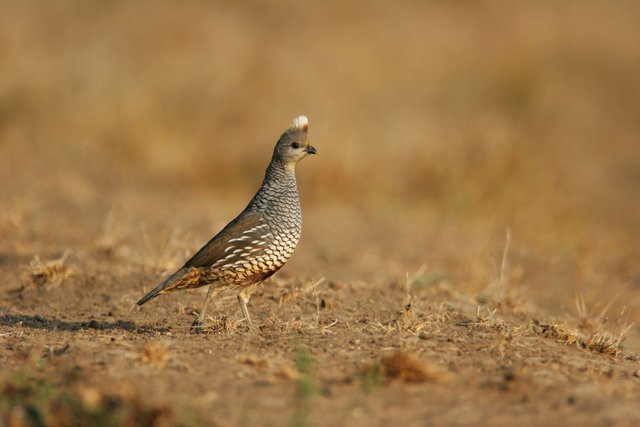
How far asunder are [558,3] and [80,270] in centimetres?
→ 1961

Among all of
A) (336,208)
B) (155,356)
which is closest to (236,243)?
(155,356)

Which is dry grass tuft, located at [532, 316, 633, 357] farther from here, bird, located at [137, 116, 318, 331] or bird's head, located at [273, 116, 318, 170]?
bird's head, located at [273, 116, 318, 170]

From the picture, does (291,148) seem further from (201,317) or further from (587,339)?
(587,339)

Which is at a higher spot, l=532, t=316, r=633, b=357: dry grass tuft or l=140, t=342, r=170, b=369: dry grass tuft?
l=140, t=342, r=170, b=369: dry grass tuft

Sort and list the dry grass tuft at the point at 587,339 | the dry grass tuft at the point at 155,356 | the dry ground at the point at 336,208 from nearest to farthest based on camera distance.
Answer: the dry ground at the point at 336,208 → the dry grass tuft at the point at 155,356 → the dry grass tuft at the point at 587,339

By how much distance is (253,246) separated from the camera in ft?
20.5

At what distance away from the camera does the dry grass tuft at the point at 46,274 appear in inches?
309

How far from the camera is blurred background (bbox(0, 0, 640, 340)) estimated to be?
10891 mm

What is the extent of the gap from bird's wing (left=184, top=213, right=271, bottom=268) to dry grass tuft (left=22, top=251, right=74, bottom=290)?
1.92m

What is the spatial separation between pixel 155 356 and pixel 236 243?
1325 mm

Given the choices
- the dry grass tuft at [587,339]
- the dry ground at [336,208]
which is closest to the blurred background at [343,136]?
the dry ground at [336,208]

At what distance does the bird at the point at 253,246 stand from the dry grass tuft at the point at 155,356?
1071 mm

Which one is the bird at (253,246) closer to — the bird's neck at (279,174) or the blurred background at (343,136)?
the bird's neck at (279,174)

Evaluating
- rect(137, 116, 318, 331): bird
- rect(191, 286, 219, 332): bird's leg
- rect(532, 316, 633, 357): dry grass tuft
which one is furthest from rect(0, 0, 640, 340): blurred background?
rect(137, 116, 318, 331): bird
